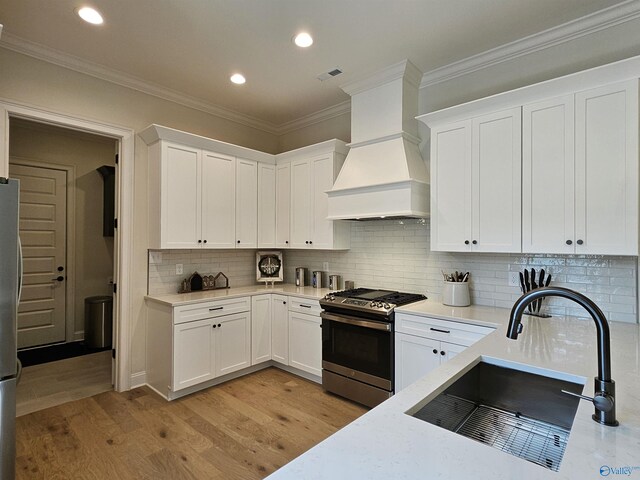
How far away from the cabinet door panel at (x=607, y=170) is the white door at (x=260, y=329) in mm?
2882

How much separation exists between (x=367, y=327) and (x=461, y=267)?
1.00 m

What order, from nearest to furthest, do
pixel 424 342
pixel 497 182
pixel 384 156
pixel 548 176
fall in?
pixel 548 176, pixel 497 182, pixel 424 342, pixel 384 156

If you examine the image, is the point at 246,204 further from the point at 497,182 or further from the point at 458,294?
the point at 497,182

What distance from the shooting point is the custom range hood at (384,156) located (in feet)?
9.86

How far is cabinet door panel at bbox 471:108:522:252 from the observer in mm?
2498

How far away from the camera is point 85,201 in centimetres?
502

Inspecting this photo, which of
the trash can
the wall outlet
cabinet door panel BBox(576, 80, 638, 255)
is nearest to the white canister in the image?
cabinet door panel BBox(576, 80, 638, 255)

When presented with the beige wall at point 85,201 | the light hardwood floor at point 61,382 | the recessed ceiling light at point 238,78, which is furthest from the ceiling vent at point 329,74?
the light hardwood floor at point 61,382

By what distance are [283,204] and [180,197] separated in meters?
1.23

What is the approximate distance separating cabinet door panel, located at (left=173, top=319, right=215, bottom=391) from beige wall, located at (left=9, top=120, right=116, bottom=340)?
2.80 m

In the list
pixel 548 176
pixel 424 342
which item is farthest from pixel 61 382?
pixel 548 176

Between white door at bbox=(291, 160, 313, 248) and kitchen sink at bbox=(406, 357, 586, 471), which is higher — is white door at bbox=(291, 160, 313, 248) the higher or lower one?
the higher one

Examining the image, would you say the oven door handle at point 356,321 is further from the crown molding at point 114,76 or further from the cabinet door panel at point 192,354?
the crown molding at point 114,76

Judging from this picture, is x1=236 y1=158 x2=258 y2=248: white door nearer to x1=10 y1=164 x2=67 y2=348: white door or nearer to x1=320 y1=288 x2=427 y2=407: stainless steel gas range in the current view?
x1=320 y1=288 x2=427 y2=407: stainless steel gas range
